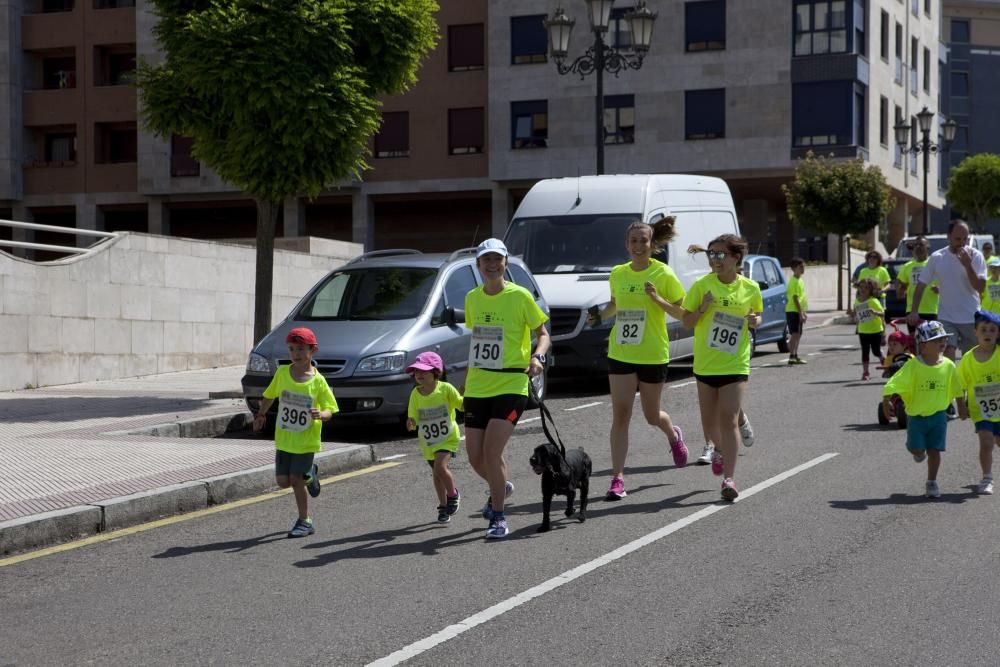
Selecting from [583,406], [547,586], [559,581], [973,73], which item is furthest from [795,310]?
[973,73]

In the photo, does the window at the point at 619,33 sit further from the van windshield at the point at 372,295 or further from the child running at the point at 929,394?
the child running at the point at 929,394

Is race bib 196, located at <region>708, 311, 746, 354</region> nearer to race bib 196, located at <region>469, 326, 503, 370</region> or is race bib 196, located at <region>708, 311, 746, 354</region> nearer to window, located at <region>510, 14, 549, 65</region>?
race bib 196, located at <region>469, 326, 503, 370</region>

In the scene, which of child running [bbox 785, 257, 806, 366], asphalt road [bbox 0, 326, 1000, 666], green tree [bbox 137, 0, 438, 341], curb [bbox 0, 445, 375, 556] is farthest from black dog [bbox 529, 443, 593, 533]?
child running [bbox 785, 257, 806, 366]

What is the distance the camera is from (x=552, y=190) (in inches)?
736

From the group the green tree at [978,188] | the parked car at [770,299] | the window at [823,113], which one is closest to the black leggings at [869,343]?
the parked car at [770,299]

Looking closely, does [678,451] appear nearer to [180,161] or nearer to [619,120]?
[619,120]

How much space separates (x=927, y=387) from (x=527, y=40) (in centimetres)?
3866

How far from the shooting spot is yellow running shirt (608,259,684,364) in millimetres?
9188

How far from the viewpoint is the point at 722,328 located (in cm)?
909

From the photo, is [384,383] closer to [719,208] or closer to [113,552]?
[113,552]

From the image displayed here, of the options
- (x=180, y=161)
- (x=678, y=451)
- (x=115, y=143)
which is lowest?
(x=678, y=451)

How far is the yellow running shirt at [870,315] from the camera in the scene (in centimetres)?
1720

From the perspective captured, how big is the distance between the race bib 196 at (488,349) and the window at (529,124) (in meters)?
38.6

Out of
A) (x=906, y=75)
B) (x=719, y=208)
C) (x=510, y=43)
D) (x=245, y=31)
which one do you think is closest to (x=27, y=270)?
(x=245, y=31)
